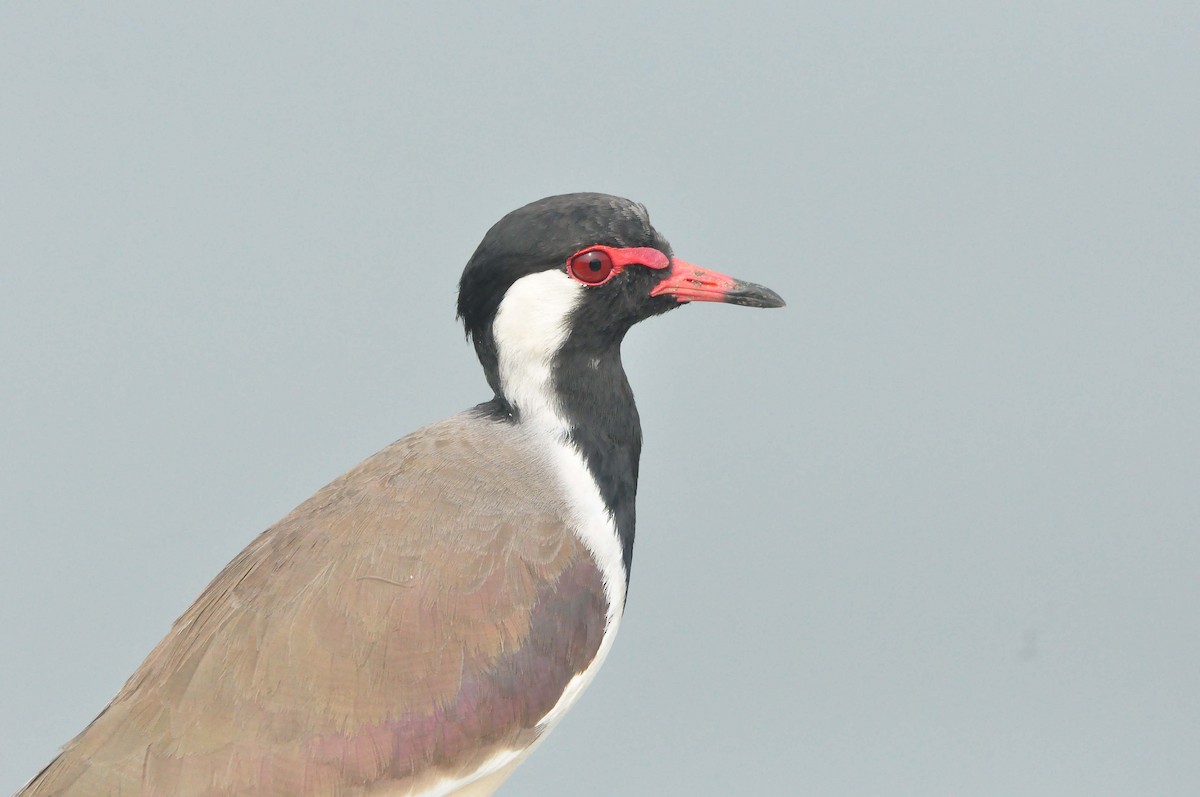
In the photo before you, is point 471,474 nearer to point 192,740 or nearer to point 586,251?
point 586,251

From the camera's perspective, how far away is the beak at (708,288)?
316 centimetres

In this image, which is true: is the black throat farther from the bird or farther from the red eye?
the red eye

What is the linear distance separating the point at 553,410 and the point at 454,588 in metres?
0.50

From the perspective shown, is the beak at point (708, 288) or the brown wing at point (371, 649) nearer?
the brown wing at point (371, 649)

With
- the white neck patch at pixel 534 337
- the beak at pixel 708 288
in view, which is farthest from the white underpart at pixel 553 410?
the beak at pixel 708 288

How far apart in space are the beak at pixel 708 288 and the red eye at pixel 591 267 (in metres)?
0.15

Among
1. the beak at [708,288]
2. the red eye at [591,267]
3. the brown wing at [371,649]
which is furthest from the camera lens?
the beak at [708,288]

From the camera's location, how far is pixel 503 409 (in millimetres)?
3266

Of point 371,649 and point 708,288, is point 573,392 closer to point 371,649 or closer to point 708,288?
point 708,288

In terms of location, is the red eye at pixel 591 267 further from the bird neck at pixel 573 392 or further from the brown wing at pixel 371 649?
the brown wing at pixel 371 649

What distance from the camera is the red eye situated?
302 centimetres

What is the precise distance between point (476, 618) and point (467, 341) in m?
0.70

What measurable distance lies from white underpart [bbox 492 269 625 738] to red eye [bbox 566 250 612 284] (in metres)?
0.02

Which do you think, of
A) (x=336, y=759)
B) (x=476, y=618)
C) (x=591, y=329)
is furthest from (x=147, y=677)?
(x=591, y=329)
